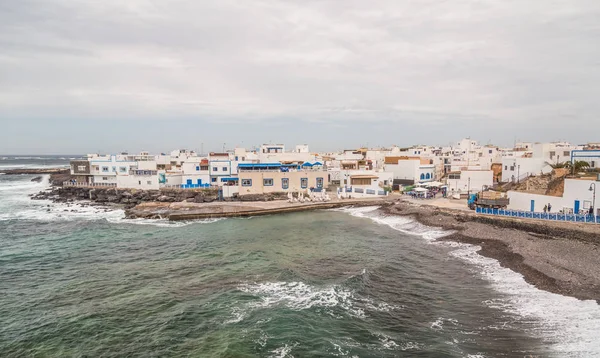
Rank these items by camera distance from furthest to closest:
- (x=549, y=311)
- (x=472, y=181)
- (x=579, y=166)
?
1. (x=472, y=181)
2. (x=579, y=166)
3. (x=549, y=311)

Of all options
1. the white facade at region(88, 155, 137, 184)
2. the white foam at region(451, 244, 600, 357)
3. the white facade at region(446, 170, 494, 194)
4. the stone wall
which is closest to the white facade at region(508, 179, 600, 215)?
the white foam at region(451, 244, 600, 357)

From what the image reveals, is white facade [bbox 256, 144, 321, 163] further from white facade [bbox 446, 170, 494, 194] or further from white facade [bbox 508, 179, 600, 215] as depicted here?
white facade [bbox 508, 179, 600, 215]

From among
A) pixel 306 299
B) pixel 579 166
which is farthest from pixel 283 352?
pixel 579 166

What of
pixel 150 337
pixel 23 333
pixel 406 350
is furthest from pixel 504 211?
pixel 23 333

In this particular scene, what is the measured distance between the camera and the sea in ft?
43.6

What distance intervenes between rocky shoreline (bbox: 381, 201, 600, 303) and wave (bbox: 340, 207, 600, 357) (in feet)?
2.40

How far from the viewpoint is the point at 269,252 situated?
84.8ft

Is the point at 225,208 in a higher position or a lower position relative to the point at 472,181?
lower

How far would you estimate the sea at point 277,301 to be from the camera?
1329cm

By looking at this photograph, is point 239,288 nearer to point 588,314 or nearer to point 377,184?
point 588,314

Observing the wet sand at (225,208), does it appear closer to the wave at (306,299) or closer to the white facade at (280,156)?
the white facade at (280,156)

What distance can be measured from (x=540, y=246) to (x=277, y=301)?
18.5 metres

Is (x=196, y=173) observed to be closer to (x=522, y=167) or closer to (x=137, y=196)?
(x=137, y=196)

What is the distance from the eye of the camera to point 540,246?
23.8m
